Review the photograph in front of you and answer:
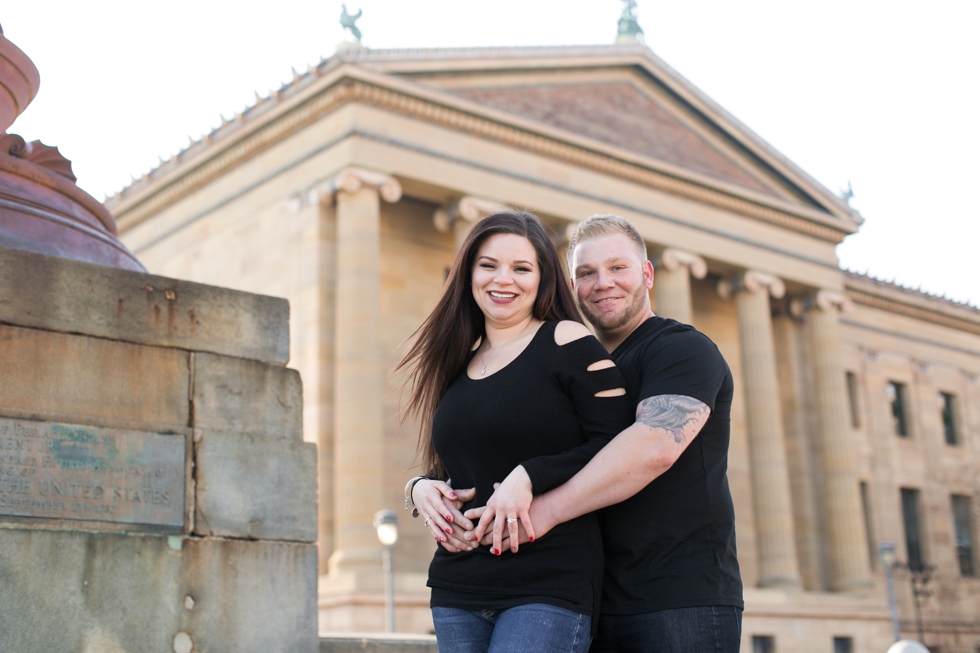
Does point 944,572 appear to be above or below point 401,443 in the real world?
below

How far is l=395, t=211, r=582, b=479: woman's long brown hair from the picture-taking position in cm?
371

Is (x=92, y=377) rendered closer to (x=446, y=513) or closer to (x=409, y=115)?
Result: (x=446, y=513)

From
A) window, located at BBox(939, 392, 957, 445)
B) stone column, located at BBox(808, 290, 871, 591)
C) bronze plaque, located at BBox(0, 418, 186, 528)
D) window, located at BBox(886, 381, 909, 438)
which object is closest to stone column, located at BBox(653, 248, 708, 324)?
stone column, located at BBox(808, 290, 871, 591)

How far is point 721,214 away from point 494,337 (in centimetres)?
3002

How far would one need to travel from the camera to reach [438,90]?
87.1 ft

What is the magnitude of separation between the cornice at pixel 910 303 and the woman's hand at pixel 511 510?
38241 mm

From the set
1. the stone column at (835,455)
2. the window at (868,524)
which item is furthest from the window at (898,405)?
the stone column at (835,455)

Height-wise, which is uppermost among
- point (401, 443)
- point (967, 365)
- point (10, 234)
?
point (967, 365)

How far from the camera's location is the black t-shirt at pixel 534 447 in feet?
10.9

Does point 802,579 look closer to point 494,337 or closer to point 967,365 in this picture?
point 967,365

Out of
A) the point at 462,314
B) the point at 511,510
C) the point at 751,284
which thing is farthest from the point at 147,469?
the point at 751,284

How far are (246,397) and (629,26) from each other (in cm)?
3236

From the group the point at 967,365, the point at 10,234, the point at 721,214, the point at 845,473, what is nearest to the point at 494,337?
the point at 10,234

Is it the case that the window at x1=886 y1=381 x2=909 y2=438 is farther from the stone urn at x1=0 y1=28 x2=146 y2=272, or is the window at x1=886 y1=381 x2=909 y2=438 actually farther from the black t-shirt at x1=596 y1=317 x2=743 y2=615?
the black t-shirt at x1=596 y1=317 x2=743 y2=615
